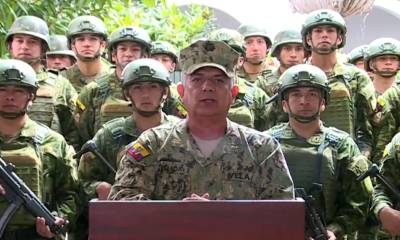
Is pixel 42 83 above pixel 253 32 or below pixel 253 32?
below

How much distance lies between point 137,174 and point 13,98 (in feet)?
8.37

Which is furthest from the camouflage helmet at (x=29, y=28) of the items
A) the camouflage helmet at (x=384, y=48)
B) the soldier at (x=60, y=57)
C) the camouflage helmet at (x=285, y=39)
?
the camouflage helmet at (x=384, y=48)

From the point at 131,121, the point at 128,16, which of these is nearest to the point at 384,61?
the point at 131,121

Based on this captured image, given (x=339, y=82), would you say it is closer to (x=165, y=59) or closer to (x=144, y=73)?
(x=144, y=73)

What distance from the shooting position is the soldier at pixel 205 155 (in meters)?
4.68

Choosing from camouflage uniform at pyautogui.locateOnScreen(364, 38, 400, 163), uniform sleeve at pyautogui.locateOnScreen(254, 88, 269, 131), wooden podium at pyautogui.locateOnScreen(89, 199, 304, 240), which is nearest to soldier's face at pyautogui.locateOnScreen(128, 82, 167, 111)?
uniform sleeve at pyautogui.locateOnScreen(254, 88, 269, 131)

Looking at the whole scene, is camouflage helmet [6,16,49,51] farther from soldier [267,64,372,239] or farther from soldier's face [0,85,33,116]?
soldier [267,64,372,239]

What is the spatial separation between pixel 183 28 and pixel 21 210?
32.0 feet

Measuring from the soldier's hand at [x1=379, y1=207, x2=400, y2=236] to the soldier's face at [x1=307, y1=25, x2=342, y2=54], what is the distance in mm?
2478

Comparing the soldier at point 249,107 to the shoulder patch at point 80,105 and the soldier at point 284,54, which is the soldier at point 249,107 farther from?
the shoulder patch at point 80,105

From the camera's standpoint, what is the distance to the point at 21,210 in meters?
6.69

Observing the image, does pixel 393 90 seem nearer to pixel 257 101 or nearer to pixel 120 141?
pixel 257 101

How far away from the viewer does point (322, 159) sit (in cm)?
702

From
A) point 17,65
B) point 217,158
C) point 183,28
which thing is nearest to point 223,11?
point 183,28
